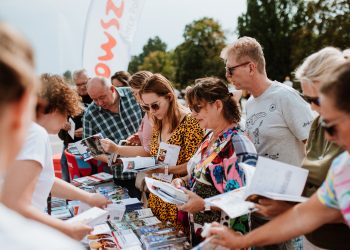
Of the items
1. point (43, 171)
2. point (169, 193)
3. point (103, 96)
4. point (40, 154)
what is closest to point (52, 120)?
point (43, 171)

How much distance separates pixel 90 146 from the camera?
285cm

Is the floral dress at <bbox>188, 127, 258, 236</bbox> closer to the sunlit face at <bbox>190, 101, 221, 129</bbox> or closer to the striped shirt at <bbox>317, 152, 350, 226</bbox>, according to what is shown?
the sunlit face at <bbox>190, 101, 221, 129</bbox>

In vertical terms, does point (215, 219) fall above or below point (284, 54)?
below

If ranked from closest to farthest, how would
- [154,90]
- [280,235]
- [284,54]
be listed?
1. [280,235]
2. [154,90]
3. [284,54]

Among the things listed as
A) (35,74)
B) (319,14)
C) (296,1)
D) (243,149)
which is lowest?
(243,149)

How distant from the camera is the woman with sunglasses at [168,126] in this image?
7.73ft

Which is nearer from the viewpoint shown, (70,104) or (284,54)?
(70,104)

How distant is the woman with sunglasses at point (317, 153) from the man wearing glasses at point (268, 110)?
482mm

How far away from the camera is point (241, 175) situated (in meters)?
1.68

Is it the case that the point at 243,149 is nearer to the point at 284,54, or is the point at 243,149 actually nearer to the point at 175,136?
the point at 175,136

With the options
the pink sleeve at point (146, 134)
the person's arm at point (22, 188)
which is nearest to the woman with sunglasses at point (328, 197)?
the person's arm at point (22, 188)

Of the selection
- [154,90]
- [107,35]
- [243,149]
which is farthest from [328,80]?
[107,35]

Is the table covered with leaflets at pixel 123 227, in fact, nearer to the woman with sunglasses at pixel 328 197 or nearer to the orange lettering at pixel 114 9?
the woman with sunglasses at pixel 328 197

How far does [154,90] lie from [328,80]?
1573mm
